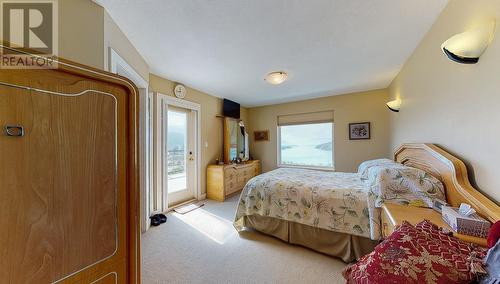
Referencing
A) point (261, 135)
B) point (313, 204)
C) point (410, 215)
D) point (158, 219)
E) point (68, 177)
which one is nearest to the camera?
point (68, 177)

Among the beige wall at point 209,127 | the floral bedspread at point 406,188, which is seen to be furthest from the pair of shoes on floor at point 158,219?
the floral bedspread at point 406,188

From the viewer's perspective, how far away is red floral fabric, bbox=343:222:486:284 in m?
0.69

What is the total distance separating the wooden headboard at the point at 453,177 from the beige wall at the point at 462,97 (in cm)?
6

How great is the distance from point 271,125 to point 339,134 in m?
1.72

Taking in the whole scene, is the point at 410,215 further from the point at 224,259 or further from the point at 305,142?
the point at 305,142

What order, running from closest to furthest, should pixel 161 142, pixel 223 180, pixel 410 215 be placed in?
pixel 410 215 → pixel 161 142 → pixel 223 180

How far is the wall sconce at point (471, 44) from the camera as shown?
3.52 feet

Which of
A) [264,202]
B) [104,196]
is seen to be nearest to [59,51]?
[104,196]

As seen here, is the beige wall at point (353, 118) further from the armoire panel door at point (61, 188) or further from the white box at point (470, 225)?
the armoire panel door at point (61, 188)

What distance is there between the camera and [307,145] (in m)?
4.54

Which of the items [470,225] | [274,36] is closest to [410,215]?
[470,225]

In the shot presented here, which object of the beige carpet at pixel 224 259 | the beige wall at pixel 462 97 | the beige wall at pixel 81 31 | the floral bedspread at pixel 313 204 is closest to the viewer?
the beige wall at pixel 462 97

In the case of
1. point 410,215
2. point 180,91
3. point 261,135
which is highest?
point 180,91

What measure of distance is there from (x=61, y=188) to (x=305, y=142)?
4.45 m
